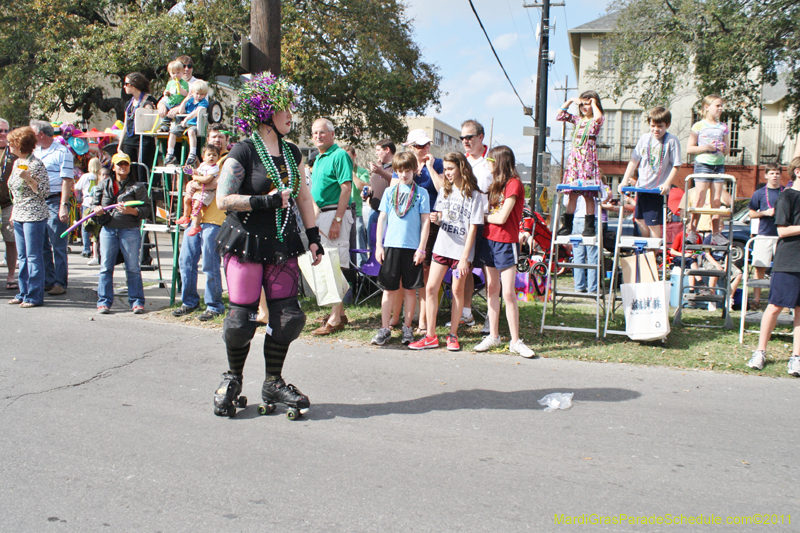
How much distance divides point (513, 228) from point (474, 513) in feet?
11.9

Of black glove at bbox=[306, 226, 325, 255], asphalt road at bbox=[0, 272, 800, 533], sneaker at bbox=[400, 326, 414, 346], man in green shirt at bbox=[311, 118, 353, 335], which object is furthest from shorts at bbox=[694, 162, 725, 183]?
black glove at bbox=[306, 226, 325, 255]

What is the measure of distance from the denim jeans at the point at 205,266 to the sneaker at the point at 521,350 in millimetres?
3435

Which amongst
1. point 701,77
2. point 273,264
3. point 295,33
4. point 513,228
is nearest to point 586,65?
point 701,77

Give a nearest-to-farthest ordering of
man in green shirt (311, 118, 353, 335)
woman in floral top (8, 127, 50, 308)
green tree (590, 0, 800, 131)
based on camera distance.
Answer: man in green shirt (311, 118, 353, 335) < woman in floral top (8, 127, 50, 308) < green tree (590, 0, 800, 131)

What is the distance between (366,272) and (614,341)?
3.01 m

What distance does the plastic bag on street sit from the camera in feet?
15.2

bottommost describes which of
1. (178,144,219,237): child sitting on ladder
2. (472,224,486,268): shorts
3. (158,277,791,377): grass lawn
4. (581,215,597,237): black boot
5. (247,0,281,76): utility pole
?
(158,277,791,377): grass lawn

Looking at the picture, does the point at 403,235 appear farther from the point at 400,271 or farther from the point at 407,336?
the point at 407,336

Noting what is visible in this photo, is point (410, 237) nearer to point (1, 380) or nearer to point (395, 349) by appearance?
point (395, 349)

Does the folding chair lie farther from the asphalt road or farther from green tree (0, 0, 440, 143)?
green tree (0, 0, 440, 143)

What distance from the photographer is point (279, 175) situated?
14.0ft

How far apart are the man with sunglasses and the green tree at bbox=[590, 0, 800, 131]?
1921 centimetres

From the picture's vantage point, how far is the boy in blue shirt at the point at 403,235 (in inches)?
249

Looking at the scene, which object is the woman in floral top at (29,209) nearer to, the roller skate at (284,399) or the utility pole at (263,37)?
the utility pole at (263,37)
